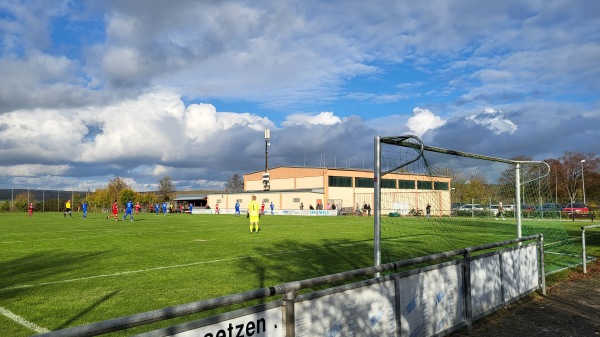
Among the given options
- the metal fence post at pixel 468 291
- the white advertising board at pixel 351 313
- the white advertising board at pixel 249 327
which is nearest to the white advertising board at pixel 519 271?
the metal fence post at pixel 468 291

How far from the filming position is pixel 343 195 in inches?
2623

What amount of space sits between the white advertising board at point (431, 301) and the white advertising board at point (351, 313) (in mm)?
324

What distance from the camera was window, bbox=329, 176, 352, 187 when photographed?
65625mm

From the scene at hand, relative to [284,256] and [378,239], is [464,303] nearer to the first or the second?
[378,239]

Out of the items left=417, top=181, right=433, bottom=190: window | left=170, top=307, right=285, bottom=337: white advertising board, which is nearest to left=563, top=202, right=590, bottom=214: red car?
left=417, top=181, right=433, bottom=190: window

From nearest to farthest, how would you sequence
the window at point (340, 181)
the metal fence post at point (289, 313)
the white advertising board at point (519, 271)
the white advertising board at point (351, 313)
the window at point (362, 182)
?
1. the metal fence post at point (289, 313)
2. the white advertising board at point (351, 313)
3. the white advertising board at point (519, 271)
4. the window at point (340, 181)
5. the window at point (362, 182)

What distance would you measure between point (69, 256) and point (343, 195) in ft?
179

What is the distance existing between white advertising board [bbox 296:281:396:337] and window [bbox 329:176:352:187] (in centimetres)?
6059

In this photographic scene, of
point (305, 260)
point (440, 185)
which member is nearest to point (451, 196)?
point (440, 185)

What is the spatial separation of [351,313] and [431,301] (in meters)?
1.70

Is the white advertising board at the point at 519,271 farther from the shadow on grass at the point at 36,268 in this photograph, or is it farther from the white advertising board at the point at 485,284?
the shadow on grass at the point at 36,268

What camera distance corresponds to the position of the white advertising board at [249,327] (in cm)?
307

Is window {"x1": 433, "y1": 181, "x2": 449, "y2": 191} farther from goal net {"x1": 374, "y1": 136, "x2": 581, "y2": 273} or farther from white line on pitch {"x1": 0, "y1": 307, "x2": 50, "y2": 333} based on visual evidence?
white line on pitch {"x1": 0, "y1": 307, "x2": 50, "y2": 333}

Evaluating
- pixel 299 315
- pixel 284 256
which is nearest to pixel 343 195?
pixel 284 256
